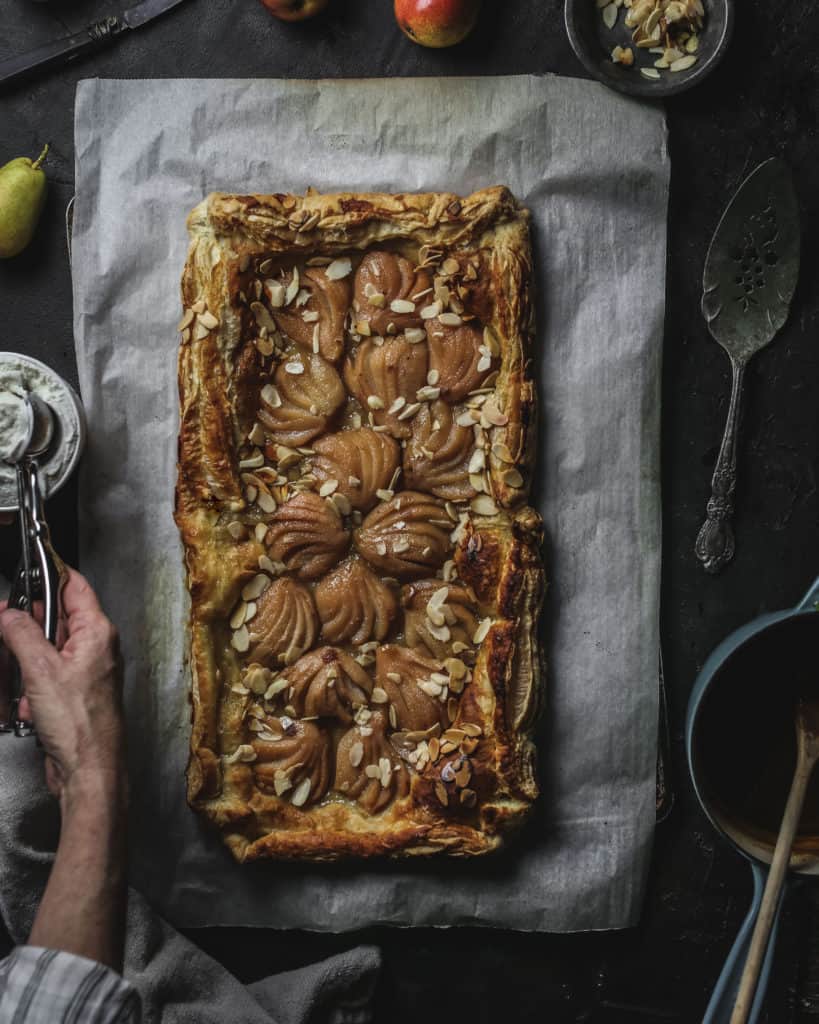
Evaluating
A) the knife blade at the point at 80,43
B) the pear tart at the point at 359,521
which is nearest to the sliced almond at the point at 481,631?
the pear tart at the point at 359,521

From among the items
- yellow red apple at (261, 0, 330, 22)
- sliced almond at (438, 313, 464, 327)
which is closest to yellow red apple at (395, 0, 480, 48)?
yellow red apple at (261, 0, 330, 22)

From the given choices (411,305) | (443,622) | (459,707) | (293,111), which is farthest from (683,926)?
(293,111)

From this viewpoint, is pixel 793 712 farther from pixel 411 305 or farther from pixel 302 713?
pixel 411 305

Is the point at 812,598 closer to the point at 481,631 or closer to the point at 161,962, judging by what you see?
the point at 481,631

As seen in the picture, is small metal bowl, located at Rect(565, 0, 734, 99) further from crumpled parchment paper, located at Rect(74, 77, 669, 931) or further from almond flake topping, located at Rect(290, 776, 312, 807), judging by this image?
almond flake topping, located at Rect(290, 776, 312, 807)

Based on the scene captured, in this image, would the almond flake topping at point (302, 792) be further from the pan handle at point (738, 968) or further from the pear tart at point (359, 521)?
the pan handle at point (738, 968)

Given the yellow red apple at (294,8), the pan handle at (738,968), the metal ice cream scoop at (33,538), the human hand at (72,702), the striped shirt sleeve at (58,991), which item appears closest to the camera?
the striped shirt sleeve at (58,991)
